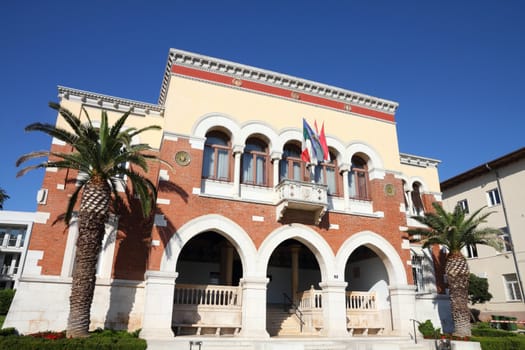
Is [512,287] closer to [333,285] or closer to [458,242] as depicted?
[458,242]

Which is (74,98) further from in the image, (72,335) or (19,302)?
(72,335)

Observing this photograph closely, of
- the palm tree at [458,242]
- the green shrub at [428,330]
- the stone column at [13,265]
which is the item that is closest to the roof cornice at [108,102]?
the palm tree at [458,242]

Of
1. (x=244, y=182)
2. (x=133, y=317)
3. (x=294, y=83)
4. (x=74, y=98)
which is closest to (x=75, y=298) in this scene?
(x=133, y=317)

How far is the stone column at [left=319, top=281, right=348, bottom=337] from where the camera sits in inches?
669

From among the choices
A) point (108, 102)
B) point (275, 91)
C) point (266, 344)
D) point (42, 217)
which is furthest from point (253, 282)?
point (108, 102)

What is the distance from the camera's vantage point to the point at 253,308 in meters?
15.9

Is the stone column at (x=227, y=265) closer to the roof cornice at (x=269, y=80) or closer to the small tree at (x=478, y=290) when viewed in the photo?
the roof cornice at (x=269, y=80)

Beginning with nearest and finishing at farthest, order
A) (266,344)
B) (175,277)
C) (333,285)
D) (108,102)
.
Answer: (266,344)
(175,277)
(333,285)
(108,102)

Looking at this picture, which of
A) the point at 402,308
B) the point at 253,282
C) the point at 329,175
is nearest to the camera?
the point at 253,282

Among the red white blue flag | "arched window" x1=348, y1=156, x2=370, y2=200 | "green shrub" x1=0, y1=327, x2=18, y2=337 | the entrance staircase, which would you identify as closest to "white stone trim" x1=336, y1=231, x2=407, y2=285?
"arched window" x1=348, y1=156, x2=370, y2=200

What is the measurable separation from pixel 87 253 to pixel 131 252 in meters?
3.06

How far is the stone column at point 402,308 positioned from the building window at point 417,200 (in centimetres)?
692

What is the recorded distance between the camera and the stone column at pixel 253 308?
15672 millimetres

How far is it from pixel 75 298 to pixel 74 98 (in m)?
9.65
